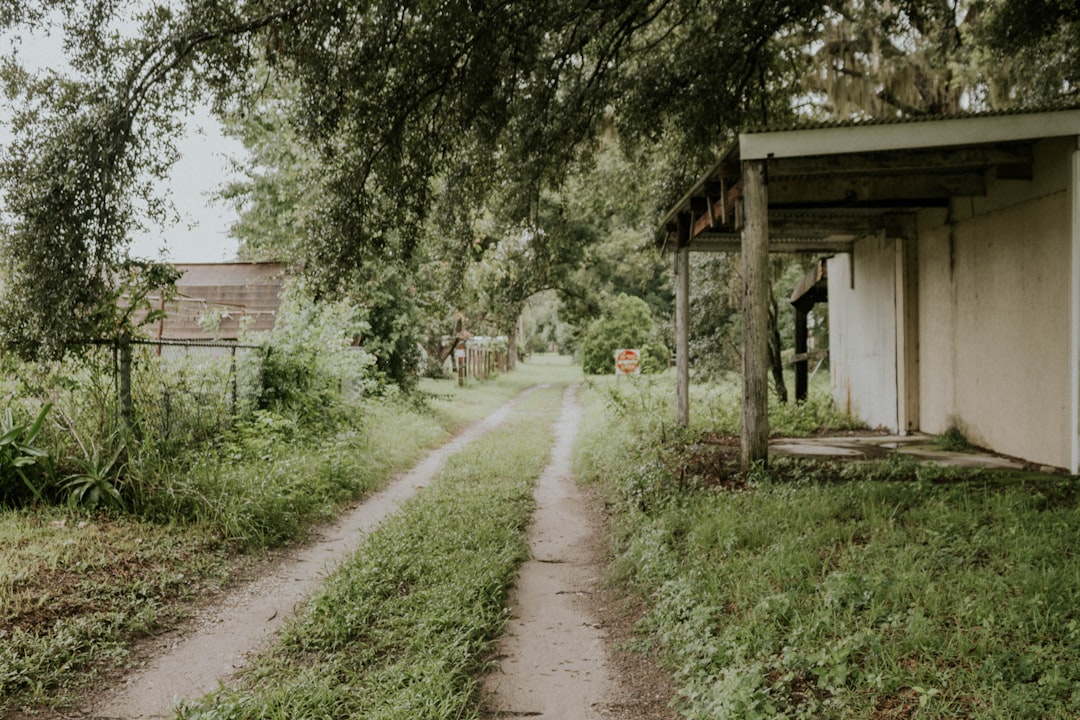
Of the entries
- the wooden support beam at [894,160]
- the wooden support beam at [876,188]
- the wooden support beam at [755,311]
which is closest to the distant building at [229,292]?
the wooden support beam at [876,188]

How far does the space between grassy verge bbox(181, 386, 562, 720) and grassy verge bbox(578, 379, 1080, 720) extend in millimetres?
1098

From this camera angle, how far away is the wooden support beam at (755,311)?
274 inches

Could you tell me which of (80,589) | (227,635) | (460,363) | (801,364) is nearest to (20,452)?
(80,589)

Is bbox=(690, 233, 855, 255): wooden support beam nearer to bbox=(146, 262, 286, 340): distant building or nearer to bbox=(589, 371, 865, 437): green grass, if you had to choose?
bbox=(589, 371, 865, 437): green grass

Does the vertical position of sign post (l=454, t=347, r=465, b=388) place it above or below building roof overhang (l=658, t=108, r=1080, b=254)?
below

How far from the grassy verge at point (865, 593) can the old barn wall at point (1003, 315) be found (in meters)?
1.53

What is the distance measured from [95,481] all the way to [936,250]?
409 inches

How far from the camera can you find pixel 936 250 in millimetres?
10164

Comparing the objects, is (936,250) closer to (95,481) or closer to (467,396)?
(95,481)

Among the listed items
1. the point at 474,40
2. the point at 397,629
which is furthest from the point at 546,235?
the point at 397,629

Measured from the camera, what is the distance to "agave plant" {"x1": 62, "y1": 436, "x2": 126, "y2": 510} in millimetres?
6539

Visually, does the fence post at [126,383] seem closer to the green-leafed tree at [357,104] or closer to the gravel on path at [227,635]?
the green-leafed tree at [357,104]

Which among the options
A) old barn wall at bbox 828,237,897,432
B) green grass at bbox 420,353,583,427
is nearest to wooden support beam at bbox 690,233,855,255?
old barn wall at bbox 828,237,897,432

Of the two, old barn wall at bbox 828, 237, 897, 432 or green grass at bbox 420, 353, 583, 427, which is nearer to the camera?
old barn wall at bbox 828, 237, 897, 432
